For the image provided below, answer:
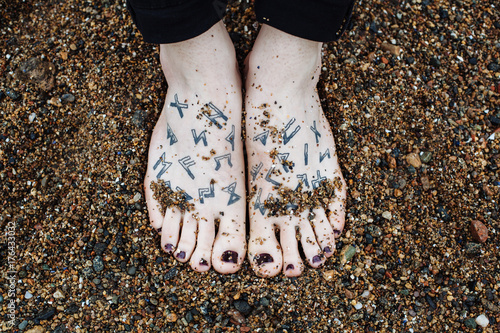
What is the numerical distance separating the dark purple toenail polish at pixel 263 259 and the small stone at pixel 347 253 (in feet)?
0.96

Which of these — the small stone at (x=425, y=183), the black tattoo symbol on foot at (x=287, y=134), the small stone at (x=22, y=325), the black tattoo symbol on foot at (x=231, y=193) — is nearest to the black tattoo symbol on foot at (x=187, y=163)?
the black tattoo symbol on foot at (x=231, y=193)

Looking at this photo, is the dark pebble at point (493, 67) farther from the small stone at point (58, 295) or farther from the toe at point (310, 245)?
the small stone at point (58, 295)

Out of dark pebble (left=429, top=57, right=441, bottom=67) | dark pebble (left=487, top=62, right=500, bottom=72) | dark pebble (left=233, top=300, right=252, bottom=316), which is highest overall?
dark pebble (left=429, top=57, right=441, bottom=67)

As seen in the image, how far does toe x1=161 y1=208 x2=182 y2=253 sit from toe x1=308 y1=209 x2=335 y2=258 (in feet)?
1.82

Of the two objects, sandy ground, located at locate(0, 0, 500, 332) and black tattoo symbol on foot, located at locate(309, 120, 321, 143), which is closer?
sandy ground, located at locate(0, 0, 500, 332)

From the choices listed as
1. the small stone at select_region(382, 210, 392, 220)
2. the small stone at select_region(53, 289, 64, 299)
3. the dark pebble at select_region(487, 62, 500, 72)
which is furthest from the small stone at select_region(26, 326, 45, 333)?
the dark pebble at select_region(487, 62, 500, 72)

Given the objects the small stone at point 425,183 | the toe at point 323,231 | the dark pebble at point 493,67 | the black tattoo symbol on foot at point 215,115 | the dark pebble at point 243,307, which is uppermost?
the dark pebble at point 493,67

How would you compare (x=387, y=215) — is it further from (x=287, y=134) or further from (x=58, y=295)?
(x=58, y=295)

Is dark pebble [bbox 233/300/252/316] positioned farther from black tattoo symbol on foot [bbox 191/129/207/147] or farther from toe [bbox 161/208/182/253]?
black tattoo symbol on foot [bbox 191/129/207/147]

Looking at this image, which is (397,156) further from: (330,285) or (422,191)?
(330,285)

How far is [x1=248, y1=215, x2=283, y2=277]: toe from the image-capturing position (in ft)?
5.00

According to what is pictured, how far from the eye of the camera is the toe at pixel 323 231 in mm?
1575

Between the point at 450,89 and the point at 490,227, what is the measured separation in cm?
65

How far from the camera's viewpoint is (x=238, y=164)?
5.24 ft
